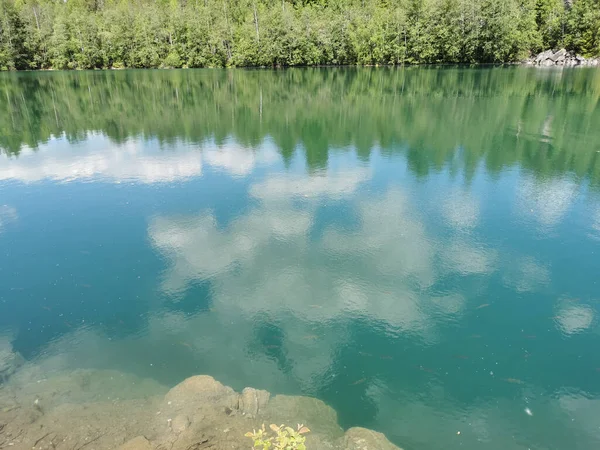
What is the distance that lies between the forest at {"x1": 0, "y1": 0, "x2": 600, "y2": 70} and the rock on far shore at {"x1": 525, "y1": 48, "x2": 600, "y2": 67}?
8.28 feet

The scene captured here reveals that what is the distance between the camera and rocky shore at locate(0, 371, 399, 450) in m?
5.79

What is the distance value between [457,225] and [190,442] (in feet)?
32.0

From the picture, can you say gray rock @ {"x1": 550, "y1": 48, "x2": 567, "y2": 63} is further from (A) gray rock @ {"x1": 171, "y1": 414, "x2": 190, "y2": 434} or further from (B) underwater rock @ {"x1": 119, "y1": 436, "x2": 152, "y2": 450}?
(B) underwater rock @ {"x1": 119, "y1": 436, "x2": 152, "y2": 450}

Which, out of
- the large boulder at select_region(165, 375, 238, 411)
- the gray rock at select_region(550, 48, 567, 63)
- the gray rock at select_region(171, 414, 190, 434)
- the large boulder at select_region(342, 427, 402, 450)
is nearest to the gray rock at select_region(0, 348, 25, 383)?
the large boulder at select_region(165, 375, 238, 411)

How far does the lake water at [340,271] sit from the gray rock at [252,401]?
0.35m

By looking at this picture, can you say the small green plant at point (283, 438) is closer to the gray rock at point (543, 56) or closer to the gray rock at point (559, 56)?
the gray rock at point (543, 56)

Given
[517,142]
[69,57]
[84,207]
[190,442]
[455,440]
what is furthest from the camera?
[69,57]

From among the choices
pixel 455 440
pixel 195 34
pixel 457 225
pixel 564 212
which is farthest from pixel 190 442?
pixel 195 34

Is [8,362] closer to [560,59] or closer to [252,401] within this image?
[252,401]

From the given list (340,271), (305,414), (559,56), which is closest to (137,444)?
(305,414)

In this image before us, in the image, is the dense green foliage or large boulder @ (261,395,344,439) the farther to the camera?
the dense green foliage

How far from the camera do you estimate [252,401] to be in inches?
262

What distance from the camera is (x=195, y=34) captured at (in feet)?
260

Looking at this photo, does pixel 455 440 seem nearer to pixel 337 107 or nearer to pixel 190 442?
pixel 190 442
